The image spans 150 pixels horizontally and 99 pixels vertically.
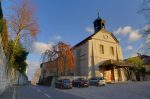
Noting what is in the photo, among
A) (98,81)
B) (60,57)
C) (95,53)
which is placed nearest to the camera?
(98,81)

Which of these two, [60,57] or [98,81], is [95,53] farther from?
[98,81]

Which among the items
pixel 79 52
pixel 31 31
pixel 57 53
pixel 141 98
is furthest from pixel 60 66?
pixel 141 98

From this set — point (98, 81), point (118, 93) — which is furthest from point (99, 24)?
point (118, 93)

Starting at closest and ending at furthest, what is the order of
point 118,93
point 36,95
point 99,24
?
1. point 36,95
2. point 118,93
3. point 99,24

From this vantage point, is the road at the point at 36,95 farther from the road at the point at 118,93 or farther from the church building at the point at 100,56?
the church building at the point at 100,56

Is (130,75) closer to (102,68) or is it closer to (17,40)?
(102,68)

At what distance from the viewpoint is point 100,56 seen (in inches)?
2126

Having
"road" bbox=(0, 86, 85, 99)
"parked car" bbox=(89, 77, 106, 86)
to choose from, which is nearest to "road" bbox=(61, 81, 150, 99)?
"road" bbox=(0, 86, 85, 99)

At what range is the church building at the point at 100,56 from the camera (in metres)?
51.9

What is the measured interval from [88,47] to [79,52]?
5783mm

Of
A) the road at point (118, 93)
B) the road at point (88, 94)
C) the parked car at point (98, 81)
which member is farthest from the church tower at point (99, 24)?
the road at point (88, 94)

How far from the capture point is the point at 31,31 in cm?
3244

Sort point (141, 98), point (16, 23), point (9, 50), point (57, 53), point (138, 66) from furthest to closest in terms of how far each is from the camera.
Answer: point (138, 66), point (57, 53), point (9, 50), point (16, 23), point (141, 98)

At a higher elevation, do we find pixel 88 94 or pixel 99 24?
pixel 99 24
